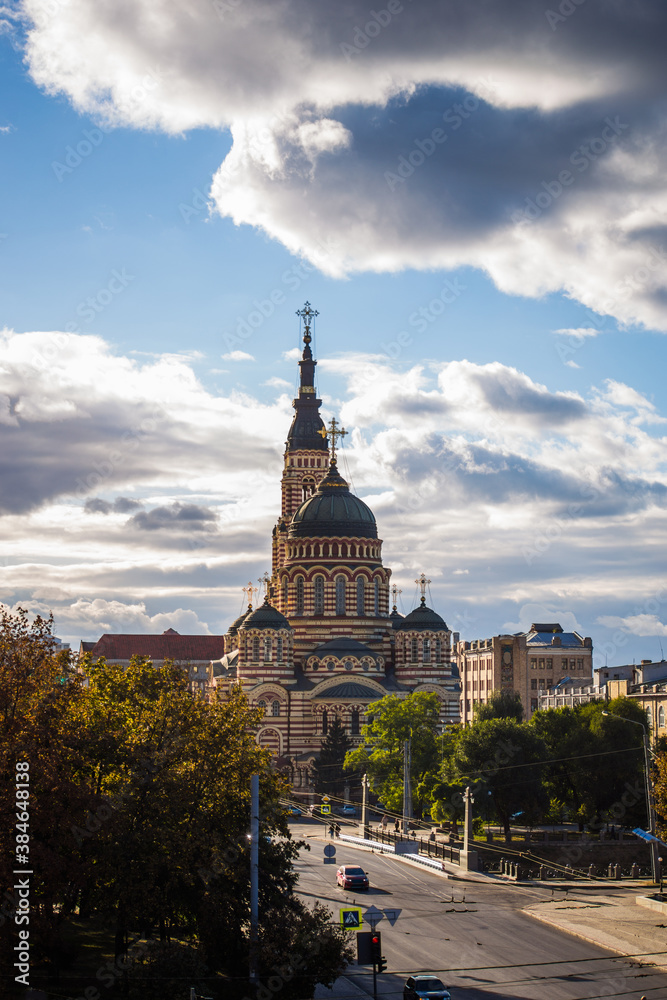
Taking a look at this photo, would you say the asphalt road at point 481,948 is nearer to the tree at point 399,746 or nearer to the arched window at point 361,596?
the tree at point 399,746

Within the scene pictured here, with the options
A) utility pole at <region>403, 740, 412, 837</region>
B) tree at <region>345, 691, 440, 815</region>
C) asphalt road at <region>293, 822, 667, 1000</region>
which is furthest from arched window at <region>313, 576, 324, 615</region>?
asphalt road at <region>293, 822, 667, 1000</region>

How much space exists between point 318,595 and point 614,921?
69.1m

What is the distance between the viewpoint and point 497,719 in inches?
3068

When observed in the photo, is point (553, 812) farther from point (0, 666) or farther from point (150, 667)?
point (0, 666)

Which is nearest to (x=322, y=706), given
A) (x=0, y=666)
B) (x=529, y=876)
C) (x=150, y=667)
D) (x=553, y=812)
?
(x=553, y=812)

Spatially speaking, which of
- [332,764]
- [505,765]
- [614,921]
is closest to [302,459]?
[332,764]

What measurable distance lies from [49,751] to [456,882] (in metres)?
32.8

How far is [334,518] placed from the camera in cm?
11800

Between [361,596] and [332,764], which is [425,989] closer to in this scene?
[332,764]

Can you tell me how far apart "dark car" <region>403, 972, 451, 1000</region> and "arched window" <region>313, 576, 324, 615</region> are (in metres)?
80.0

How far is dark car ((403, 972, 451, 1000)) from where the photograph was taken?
36.1 m

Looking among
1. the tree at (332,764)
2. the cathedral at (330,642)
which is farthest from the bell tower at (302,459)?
the tree at (332,764)

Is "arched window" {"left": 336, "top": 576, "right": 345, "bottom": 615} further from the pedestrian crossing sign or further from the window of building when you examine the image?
the pedestrian crossing sign

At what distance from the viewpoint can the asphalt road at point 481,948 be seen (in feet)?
128
